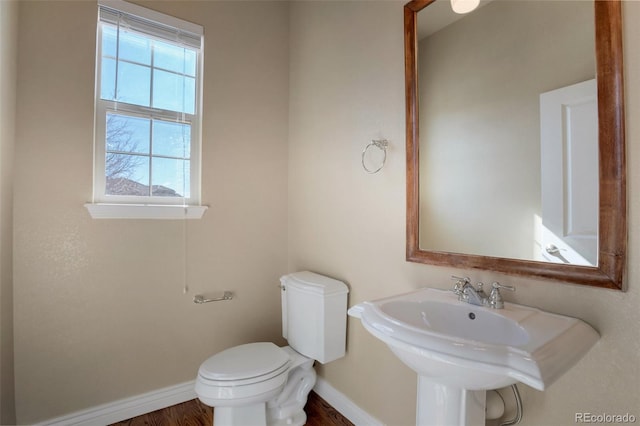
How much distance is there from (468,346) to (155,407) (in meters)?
1.91

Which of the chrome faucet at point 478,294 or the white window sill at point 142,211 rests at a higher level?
the white window sill at point 142,211

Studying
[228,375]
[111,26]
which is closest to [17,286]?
[228,375]

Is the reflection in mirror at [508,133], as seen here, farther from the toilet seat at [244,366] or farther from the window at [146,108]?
the window at [146,108]

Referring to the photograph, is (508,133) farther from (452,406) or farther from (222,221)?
(222,221)

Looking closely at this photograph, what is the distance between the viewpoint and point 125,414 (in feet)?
5.70

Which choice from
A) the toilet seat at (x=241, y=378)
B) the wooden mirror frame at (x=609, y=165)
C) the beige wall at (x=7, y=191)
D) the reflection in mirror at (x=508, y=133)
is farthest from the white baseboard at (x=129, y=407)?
the wooden mirror frame at (x=609, y=165)

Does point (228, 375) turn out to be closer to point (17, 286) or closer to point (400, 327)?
point (400, 327)

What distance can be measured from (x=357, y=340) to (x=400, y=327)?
91cm

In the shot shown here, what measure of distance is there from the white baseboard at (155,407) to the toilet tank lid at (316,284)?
2.17 feet

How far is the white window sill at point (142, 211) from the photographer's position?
5.46ft

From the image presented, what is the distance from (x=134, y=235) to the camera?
5.81ft

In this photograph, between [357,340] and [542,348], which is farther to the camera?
[357,340]

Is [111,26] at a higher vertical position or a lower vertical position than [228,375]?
higher

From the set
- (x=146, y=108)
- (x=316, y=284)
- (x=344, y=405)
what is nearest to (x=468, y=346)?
(x=316, y=284)
